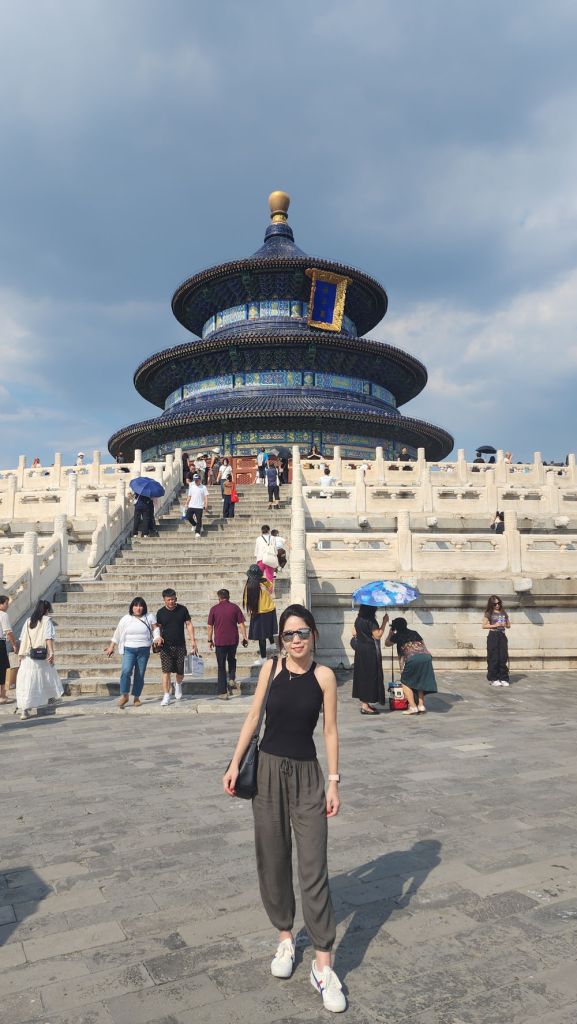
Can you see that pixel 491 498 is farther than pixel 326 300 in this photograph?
No

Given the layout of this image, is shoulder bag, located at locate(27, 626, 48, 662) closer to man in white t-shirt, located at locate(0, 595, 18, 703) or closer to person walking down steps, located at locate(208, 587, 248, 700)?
man in white t-shirt, located at locate(0, 595, 18, 703)

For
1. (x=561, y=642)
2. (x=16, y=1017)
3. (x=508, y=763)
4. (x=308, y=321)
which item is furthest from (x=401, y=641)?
(x=308, y=321)

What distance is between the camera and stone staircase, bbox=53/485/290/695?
11.9 metres

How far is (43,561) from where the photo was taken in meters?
14.6

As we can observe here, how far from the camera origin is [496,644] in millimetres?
12516

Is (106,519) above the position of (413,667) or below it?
above

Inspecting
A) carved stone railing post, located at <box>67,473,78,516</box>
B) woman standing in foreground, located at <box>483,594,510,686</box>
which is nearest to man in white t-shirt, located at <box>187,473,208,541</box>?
carved stone railing post, located at <box>67,473,78,516</box>

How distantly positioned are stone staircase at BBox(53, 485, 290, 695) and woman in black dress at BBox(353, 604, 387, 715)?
6.44ft

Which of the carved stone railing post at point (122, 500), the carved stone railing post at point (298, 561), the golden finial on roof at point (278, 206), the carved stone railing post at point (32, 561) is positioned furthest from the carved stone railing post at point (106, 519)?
the golden finial on roof at point (278, 206)

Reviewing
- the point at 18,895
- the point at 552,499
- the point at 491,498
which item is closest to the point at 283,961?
the point at 18,895

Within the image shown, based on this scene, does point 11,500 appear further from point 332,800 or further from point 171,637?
point 332,800

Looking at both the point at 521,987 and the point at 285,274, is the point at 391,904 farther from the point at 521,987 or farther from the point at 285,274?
the point at 285,274

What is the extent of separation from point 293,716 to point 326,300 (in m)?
39.5

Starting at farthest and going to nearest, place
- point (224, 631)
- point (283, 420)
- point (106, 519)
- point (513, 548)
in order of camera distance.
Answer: point (283, 420), point (106, 519), point (513, 548), point (224, 631)
